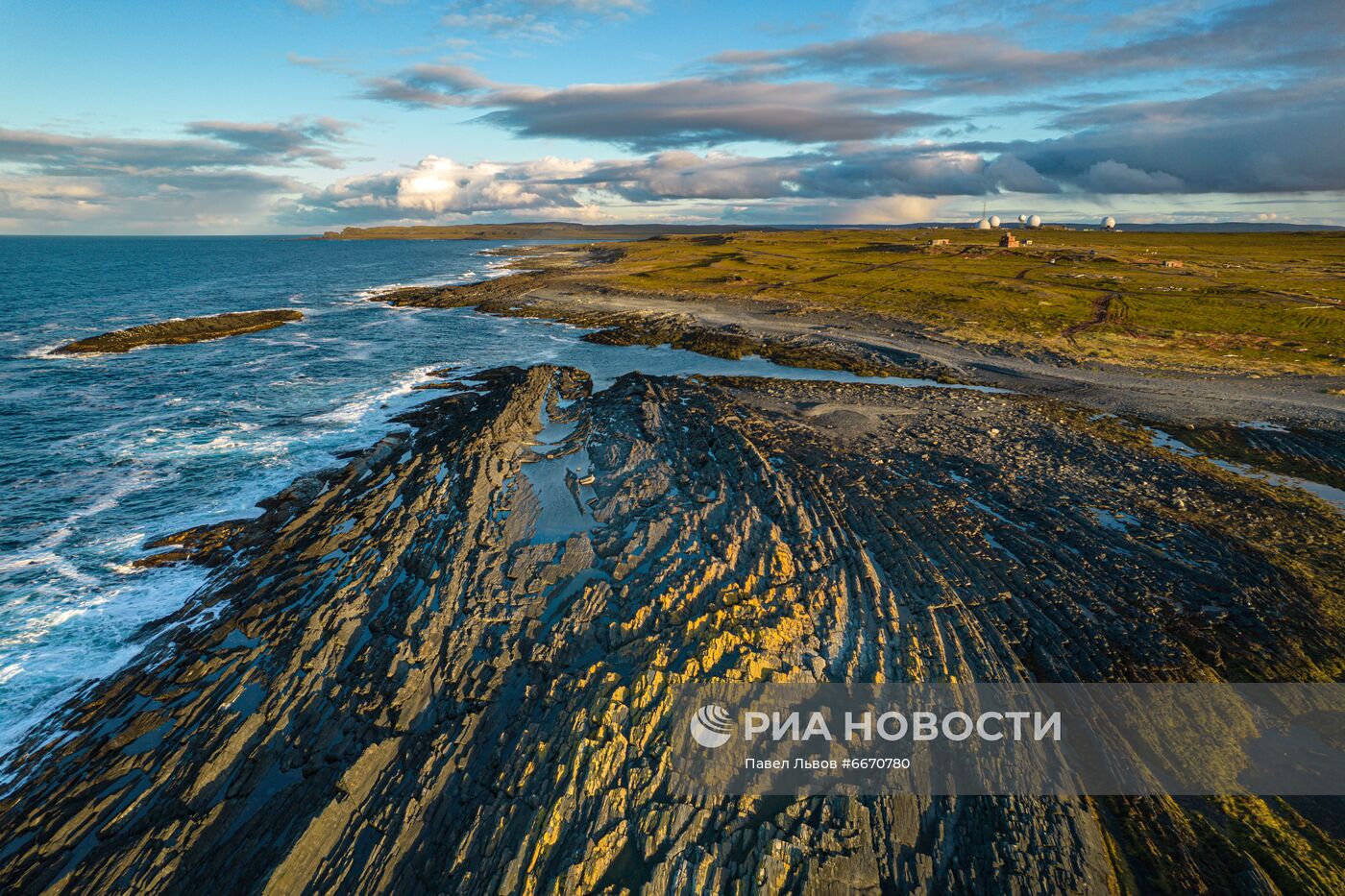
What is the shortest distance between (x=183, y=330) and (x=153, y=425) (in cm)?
4228

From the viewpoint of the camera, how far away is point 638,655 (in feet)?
61.7

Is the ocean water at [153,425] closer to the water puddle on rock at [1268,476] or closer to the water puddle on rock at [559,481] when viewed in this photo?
the water puddle on rock at [559,481]

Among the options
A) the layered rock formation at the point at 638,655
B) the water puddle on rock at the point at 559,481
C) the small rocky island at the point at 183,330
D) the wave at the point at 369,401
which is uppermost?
the small rocky island at the point at 183,330

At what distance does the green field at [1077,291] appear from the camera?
6069cm

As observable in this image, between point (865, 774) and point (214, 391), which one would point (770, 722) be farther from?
point (214, 391)

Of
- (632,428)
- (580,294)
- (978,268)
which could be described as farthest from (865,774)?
(978,268)

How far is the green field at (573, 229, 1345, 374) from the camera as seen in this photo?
2389 inches

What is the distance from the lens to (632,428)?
3997 cm

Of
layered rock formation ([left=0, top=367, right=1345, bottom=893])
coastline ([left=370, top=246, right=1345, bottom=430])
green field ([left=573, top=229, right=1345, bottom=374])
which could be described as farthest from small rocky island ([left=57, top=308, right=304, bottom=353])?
green field ([left=573, top=229, right=1345, bottom=374])

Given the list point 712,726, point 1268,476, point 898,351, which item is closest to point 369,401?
point 712,726

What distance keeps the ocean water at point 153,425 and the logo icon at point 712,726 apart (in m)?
20.5

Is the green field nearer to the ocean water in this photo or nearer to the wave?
the ocean water

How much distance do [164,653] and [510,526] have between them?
1299 cm

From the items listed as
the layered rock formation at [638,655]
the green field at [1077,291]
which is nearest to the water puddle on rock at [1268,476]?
the layered rock formation at [638,655]
